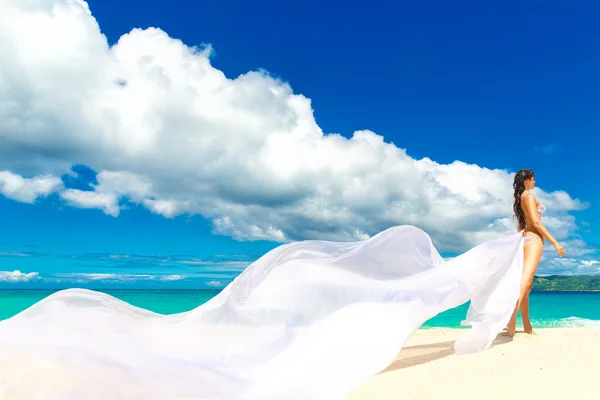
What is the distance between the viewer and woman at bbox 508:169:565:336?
751cm

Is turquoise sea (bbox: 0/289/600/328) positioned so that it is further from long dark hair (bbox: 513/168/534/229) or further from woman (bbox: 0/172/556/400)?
woman (bbox: 0/172/556/400)

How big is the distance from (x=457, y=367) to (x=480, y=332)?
3.10 feet

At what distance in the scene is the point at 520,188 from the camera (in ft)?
26.3

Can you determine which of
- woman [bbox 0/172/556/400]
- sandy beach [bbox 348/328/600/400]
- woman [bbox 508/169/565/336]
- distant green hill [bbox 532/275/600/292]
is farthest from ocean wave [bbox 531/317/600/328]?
distant green hill [bbox 532/275/600/292]

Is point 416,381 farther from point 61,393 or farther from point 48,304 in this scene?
point 48,304

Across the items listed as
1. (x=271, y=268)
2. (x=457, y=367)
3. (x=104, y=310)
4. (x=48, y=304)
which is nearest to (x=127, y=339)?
(x=104, y=310)

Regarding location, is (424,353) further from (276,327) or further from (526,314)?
(276,327)

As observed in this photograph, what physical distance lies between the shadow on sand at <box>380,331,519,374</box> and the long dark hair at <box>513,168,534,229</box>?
1.80m

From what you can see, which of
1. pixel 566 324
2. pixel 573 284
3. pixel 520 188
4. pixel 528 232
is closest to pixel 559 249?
pixel 528 232

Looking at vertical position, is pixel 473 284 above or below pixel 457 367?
above

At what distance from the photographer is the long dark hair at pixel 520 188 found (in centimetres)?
796

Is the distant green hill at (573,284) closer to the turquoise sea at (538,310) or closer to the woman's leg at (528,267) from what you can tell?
the turquoise sea at (538,310)

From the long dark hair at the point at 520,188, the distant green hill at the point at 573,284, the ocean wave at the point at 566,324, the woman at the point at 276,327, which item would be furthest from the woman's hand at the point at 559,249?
the distant green hill at the point at 573,284

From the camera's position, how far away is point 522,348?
6773mm
